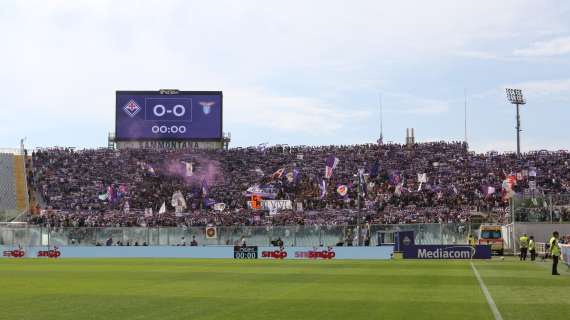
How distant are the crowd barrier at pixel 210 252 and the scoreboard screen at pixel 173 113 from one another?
2988 centimetres

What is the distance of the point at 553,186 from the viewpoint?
272 feet

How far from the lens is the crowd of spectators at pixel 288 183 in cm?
8125

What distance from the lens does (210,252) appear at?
219ft

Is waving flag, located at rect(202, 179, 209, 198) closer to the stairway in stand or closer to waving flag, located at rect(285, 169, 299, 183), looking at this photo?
waving flag, located at rect(285, 169, 299, 183)

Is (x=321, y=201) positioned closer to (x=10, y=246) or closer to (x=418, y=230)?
(x=418, y=230)

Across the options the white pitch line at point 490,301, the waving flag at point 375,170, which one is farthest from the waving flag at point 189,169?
the white pitch line at point 490,301

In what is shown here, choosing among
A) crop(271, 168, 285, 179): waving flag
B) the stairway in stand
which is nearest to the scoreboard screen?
crop(271, 168, 285, 179): waving flag

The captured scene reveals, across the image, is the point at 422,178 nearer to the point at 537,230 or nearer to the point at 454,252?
the point at 537,230

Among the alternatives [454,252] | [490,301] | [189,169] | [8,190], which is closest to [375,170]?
[189,169]

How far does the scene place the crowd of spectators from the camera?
81250 millimetres

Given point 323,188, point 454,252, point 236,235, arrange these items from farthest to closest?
point 323,188 → point 236,235 → point 454,252

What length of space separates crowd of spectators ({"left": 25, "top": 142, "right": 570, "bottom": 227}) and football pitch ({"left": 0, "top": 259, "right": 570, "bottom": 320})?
139ft

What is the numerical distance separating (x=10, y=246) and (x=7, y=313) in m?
53.6

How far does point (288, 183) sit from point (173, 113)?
17.2 metres
